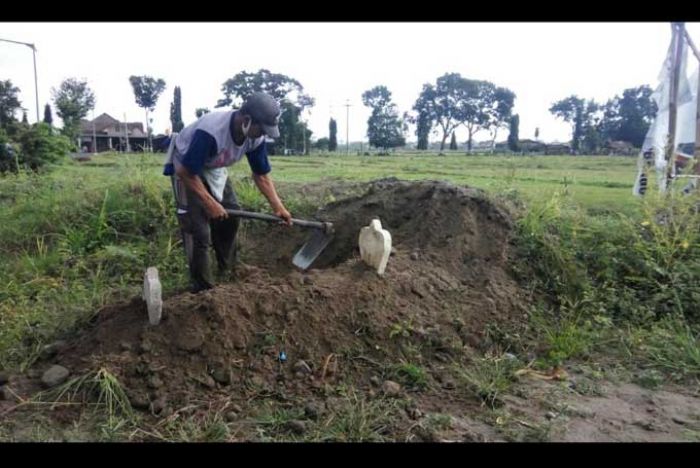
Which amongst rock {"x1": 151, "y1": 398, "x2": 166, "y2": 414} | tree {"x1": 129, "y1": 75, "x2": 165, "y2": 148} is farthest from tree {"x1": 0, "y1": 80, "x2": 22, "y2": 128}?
rock {"x1": 151, "y1": 398, "x2": 166, "y2": 414}

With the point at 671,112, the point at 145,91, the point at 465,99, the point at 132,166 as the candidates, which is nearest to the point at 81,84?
the point at 145,91

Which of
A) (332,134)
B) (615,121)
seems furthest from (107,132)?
(615,121)

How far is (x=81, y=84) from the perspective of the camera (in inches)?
1805

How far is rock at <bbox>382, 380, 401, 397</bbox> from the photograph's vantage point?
2883 mm

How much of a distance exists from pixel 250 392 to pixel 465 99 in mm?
64095

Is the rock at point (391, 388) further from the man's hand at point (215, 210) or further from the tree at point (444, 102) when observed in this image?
the tree at point (444, 102)

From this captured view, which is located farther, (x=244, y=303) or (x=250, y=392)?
(x=244, y=303)

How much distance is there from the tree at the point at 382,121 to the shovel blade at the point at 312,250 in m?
49.8

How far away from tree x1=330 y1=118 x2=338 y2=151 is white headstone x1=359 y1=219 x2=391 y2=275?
4583 cm

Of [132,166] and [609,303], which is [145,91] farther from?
[609,303]

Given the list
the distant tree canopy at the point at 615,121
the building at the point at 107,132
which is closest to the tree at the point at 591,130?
the distant tree canopy at the point at 615,121

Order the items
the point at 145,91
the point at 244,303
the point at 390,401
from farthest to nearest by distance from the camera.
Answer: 1. the point at 145,91
2. the point at 244,303
3. the point at 390,401

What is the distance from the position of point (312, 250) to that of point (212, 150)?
137 centimetres

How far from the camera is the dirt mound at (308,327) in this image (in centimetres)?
290
